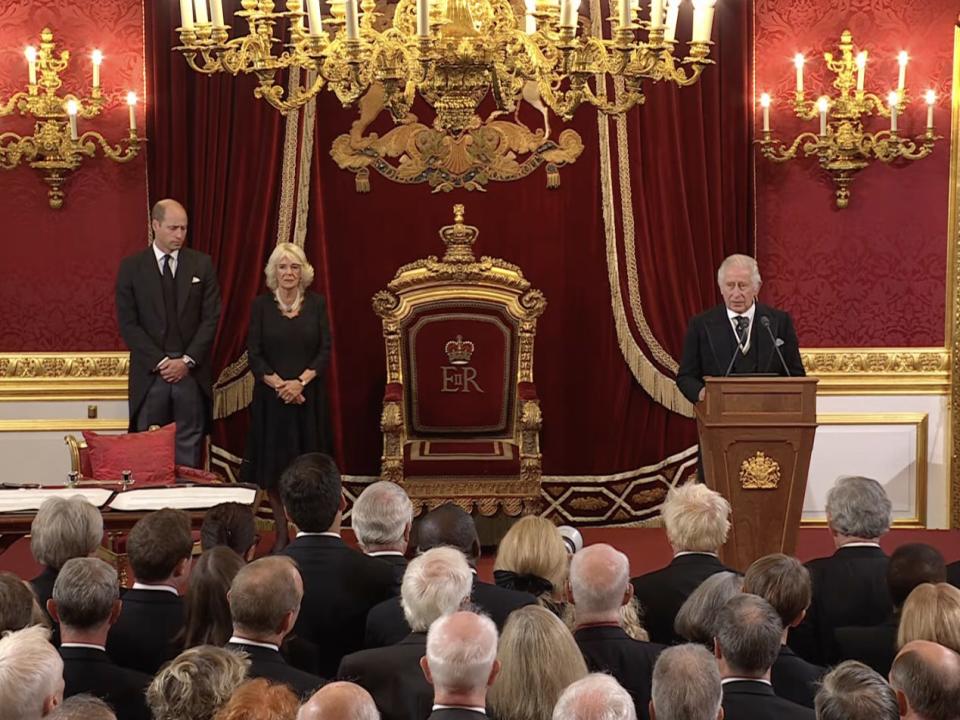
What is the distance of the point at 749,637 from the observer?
3.65m

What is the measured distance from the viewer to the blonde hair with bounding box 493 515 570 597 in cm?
471

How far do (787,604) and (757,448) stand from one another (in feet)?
9.12

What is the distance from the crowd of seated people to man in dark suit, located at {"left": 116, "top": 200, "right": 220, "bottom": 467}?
10.1 feet

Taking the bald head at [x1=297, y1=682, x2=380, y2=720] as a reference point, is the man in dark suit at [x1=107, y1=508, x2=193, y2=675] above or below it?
below

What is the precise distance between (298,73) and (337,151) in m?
0.49

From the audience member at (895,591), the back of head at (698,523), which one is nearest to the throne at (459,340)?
the back of head at (698,523)

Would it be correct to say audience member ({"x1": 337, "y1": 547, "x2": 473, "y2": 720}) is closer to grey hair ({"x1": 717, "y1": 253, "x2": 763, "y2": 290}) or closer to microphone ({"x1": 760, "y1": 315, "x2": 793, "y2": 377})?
microphone ({"x1": 760, "y1": 315, "x2": 793, "y2": 377})

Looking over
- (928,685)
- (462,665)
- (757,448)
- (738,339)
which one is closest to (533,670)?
(462,665)

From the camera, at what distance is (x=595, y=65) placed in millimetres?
5629

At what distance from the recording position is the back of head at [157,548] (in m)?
4.66

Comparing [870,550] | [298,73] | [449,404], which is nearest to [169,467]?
[449,404]

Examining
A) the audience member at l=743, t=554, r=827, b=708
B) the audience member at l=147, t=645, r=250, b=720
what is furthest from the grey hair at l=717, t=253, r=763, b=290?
the audience member at l=147, t=645, r=250, b=720

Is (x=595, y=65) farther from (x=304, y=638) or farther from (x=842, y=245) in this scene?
(x=842, y=245)

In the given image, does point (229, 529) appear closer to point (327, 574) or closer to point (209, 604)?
point (327, 574)
